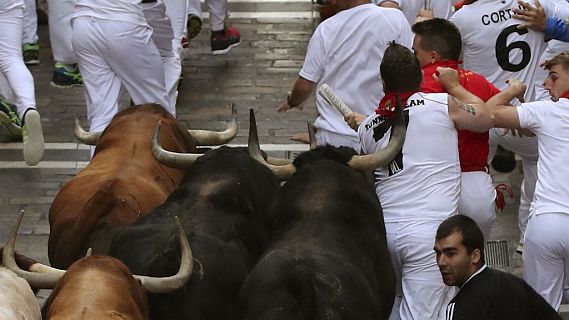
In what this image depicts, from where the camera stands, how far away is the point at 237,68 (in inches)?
586

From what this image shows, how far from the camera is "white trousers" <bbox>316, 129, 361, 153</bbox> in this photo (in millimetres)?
9367

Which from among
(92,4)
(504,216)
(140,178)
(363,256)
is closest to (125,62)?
(92,4)

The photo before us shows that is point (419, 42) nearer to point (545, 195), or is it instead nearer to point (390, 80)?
point (390, 80)

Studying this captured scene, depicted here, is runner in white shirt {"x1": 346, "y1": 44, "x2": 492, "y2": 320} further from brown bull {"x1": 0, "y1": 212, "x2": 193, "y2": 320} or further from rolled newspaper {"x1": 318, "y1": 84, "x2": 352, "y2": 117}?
brown bull {"x1": 0, "y1": 212, "x2": 193, "y2": 320}

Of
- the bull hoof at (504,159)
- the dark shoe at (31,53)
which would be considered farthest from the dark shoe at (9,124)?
the bull hoof at (504,159)

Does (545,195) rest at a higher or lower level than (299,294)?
lower

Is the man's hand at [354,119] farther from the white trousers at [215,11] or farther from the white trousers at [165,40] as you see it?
the white trousers at [215,11]

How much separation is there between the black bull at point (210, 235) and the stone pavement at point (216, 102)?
287 cm

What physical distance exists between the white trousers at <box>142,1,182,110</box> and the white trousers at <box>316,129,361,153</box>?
2.68m

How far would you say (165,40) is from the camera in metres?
12.6

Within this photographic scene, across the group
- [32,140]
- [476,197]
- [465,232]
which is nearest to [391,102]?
[476,197]

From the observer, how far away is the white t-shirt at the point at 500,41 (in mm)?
10492

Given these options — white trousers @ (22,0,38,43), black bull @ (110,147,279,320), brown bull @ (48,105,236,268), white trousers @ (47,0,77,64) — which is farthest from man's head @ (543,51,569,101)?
white trousers @ (22,0,38,43)

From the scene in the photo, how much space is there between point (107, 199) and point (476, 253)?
2391mm
